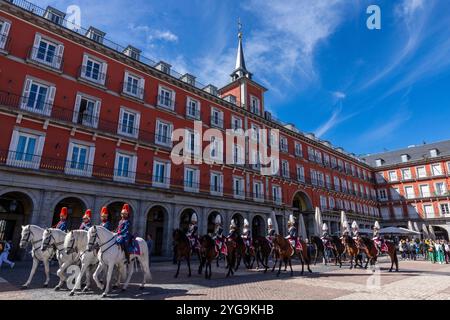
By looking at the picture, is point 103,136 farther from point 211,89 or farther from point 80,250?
point 211,89

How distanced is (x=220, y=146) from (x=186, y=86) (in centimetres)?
655

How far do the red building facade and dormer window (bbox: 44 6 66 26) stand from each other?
62 millimetres

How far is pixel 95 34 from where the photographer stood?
813 inches

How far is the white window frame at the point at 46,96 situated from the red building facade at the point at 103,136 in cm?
6

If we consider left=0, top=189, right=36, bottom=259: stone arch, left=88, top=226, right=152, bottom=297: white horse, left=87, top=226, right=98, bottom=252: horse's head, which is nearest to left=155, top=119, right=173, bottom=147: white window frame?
left=0, top=189, right=36, bottom=259: stone arch

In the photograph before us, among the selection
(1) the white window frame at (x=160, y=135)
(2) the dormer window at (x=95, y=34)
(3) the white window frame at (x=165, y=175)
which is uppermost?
(2) the dormer window at (x=95, y=34)

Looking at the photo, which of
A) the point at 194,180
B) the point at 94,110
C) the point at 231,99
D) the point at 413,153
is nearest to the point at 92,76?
the point at 94,110

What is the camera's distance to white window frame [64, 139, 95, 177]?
17.0 metres

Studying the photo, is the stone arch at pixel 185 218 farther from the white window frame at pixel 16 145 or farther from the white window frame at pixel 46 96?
the white window frame at pixel 46 96

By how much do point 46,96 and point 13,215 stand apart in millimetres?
7756

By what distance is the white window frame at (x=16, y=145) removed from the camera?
15.0 meters

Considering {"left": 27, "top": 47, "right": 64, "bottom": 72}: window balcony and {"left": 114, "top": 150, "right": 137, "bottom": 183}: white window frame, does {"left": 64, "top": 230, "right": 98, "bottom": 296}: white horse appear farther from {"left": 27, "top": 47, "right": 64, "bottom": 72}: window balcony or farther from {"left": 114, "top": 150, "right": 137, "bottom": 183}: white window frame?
{"left": 27, "top": 47, "right": 64, "bottom": 72}: window balcony

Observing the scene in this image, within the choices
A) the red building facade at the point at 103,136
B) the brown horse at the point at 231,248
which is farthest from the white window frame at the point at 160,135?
the brown horse at the point at 231,248
